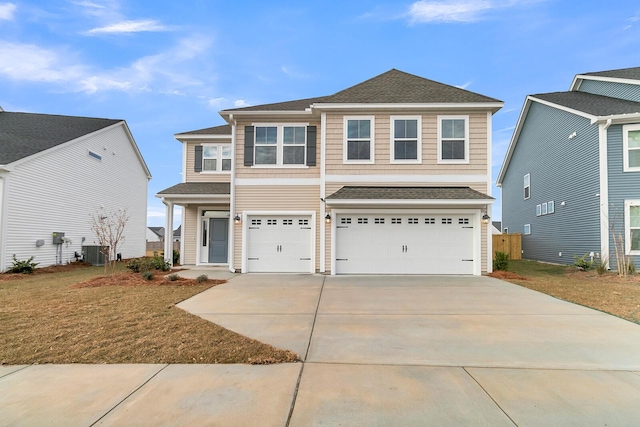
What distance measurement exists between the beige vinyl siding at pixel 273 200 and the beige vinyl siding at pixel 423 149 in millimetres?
1153

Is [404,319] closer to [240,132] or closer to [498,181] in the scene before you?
[240,132]

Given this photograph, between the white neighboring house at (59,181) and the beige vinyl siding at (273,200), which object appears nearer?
the beige vinyl siding at (273,200)

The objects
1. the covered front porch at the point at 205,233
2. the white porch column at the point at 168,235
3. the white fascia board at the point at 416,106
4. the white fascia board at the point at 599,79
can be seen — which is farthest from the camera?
the covered front porch at the point at 205,233

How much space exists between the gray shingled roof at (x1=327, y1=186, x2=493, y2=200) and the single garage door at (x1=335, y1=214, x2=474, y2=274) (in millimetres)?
814

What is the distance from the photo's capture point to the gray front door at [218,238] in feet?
45.8

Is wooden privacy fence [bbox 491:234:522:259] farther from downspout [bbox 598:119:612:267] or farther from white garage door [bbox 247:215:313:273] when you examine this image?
white garage door [bbox 247:215:313:273]

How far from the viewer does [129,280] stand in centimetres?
945

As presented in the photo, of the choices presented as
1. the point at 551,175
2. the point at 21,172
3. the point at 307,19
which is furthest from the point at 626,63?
the point at 21,172

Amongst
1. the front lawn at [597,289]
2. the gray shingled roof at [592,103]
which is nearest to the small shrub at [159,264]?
the front lawn at [597,289]

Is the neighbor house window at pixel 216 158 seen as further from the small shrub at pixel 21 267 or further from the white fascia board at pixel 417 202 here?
the small shrub at pixel 21 267

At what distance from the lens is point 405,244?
11.0 meters

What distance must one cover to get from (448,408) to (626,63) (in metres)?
22.9

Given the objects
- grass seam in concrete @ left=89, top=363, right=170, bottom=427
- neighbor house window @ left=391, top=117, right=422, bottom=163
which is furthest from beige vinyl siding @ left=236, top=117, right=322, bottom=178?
grass seam in concrete @ left=89, top=363, right=170, bottom=427

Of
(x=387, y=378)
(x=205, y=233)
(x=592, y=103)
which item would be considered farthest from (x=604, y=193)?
(x=205, y=233)
